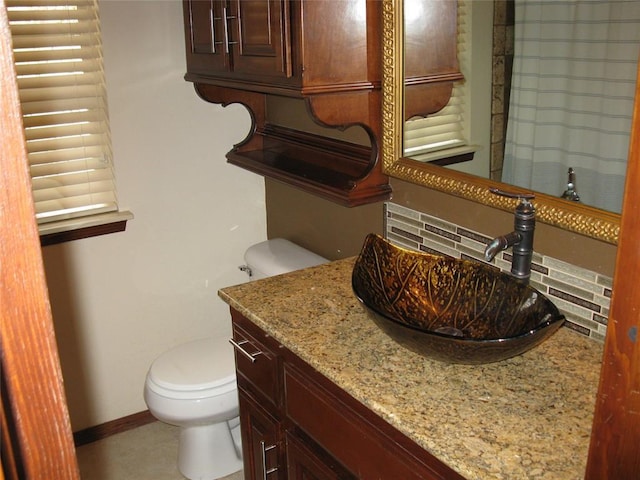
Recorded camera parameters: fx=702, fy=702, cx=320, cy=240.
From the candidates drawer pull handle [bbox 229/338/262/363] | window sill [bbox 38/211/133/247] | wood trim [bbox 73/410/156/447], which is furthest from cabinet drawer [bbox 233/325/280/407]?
wood trim [bbox 73/410/156/447]

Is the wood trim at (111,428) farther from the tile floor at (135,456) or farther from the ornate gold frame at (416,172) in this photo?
the ornate gold frame at (416,172)

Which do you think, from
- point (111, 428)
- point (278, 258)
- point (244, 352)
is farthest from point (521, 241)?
point (111, 428)

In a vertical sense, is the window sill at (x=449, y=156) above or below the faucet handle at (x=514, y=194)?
above

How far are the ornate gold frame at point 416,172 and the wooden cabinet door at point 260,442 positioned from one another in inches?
29.9

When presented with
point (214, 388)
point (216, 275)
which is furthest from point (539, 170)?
point (216, 275)

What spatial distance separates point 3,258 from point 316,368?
1.12 meters

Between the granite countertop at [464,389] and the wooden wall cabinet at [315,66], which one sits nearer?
the granite countertop at [464,389]

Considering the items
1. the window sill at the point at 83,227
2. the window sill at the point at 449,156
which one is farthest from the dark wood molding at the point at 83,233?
the window sill at the point at 449,156

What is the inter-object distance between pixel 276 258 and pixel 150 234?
51cm

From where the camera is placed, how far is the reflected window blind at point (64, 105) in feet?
7.50

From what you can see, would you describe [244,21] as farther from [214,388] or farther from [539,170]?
[214,388]

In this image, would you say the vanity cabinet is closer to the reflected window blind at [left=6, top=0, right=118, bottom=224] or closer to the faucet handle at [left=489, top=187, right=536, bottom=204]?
the faucet handle at [left=489, top=187, right=536, bottom=204]

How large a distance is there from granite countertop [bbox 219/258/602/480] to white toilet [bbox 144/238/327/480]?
597mm

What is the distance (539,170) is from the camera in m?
1.63
